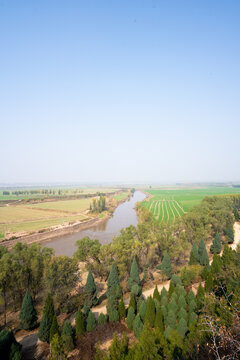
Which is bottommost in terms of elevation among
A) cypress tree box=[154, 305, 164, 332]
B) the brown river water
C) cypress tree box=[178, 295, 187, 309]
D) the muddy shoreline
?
the brown river water

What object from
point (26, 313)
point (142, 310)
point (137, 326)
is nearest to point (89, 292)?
point (142, 310)

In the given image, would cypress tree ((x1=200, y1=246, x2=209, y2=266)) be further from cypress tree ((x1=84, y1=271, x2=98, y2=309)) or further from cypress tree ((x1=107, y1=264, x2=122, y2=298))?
cypress tree ((x1=84, y1=271, x2=98, y2=309))

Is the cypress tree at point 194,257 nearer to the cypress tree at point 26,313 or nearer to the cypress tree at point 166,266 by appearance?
the cypress tree at point 166,266

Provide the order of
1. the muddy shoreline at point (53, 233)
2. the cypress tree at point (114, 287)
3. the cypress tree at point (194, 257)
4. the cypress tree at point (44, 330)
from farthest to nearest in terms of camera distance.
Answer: the muddy shoreline at point (53, 233)
the cypress tree at point (194, 257)
the cypress tree at point (114, 287)
the cypress tree at point (44, 330)

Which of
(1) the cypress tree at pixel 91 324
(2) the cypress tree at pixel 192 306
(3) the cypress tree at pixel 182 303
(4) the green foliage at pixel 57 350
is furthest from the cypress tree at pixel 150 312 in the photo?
(4) the green foliage at pixel 57 350

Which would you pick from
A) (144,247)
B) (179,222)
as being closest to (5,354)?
(144,247)

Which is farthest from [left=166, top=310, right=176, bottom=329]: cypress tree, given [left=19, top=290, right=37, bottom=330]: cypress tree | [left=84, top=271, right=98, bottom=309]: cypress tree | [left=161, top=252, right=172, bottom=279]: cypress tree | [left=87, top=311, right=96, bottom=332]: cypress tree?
[left=19, top=290, right=37, bottom=330]: cypress tree

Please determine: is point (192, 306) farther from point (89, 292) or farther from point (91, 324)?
point (89, 292)

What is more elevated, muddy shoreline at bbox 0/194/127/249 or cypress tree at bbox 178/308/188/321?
cypress tree at bbox 178/308/188/321
